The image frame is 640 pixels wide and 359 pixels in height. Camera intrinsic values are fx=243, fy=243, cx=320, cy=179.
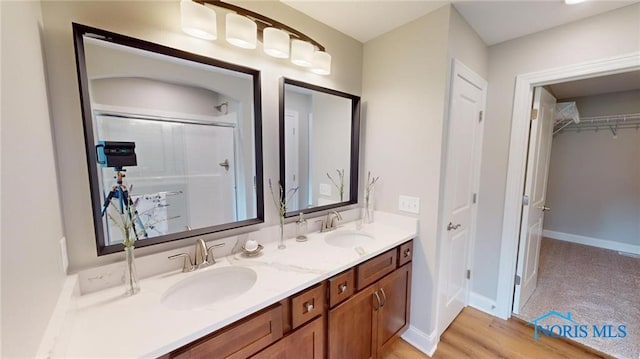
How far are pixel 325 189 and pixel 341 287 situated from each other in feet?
2.67

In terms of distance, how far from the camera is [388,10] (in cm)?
159

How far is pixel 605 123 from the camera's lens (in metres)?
3.47

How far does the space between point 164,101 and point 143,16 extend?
357 mm

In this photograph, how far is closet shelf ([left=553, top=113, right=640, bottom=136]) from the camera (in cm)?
325

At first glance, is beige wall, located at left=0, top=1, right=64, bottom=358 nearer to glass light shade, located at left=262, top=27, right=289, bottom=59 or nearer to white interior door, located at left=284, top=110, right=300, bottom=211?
glass light shade, located at left=262, top=27, right=289, bottom=59

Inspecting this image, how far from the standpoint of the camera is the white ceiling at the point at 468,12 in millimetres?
1519

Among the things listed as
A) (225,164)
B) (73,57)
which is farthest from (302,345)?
(73,57)

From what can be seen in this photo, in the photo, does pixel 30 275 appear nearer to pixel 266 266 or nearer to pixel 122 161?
pixel 122 161

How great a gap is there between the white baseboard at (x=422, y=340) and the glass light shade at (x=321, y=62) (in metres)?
2.00

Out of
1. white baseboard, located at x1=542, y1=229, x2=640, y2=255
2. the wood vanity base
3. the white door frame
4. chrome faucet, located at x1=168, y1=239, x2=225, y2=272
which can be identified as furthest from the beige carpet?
Answer: chrome faucet, located at x1=168, y1=239, x2=225, y2=272

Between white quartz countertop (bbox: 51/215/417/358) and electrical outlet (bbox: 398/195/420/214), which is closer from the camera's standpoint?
white quartz countertop (bbox: 51/215/417/358)

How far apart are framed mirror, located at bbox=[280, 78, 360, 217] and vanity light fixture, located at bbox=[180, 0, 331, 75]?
5.9 inches

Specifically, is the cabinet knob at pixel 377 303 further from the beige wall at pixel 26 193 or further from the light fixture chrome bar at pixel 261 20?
the light fixture chrome bar at pixel 261 20

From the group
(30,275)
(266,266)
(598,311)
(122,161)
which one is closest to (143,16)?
(122,161)
